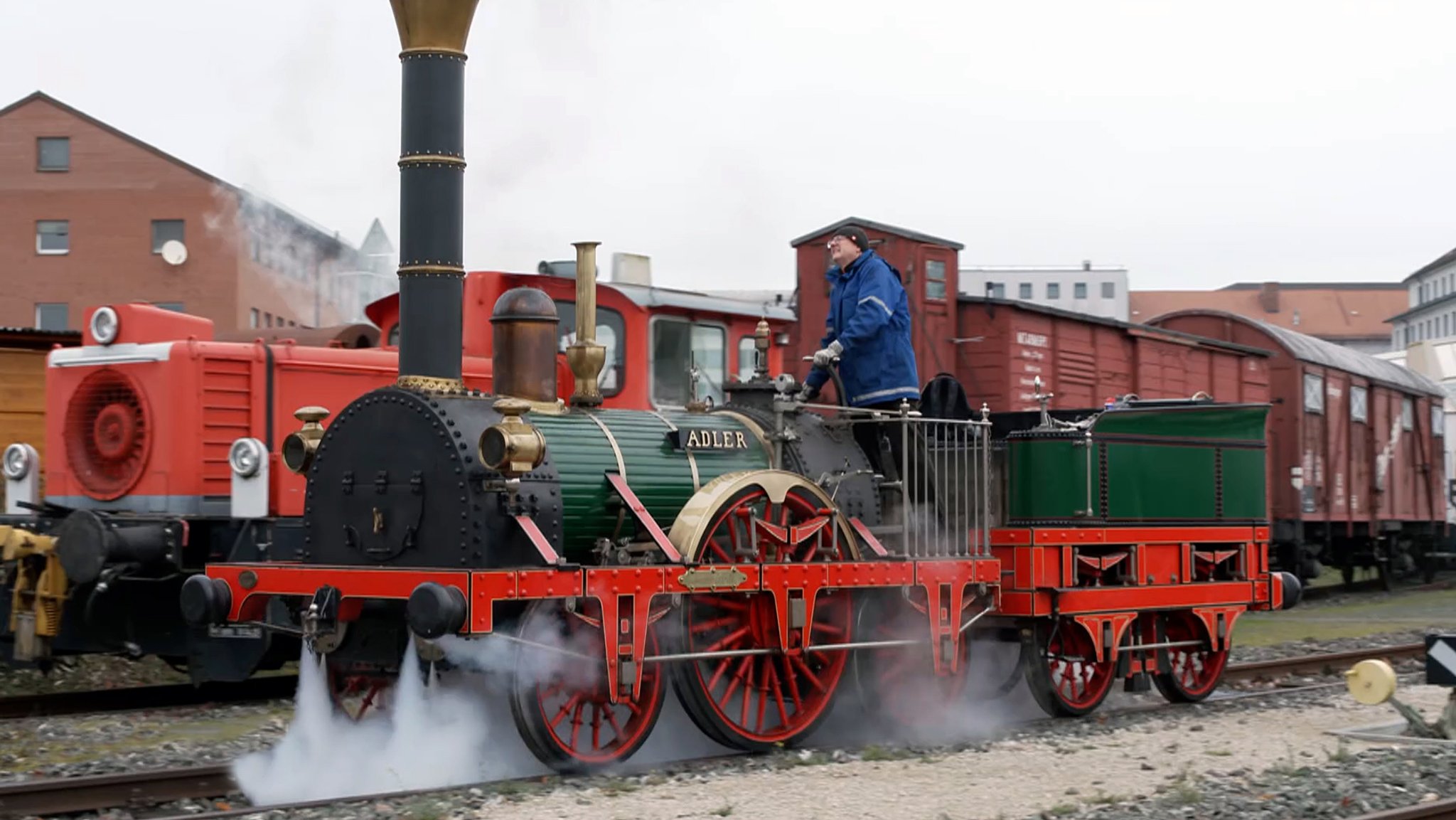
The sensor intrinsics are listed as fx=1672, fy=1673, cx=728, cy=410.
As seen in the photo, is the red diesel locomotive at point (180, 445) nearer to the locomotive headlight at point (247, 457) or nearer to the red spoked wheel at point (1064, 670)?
the locomotive headlight at point (247, 457)

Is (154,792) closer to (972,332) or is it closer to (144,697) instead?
(144,697)

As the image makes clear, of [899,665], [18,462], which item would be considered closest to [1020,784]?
[899,665]

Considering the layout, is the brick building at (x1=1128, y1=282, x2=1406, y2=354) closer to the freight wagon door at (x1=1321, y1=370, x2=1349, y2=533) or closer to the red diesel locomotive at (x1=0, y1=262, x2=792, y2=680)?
the freight wagon door at (x1=1321, y1=370, x2=1349, y2=533)

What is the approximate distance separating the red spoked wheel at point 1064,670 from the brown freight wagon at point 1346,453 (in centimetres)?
1122

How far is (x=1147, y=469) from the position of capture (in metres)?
10.7

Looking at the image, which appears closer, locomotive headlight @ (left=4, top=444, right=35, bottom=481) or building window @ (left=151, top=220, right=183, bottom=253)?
locomotive headlight @ (left=4, top=444, right=35, bottom=481)

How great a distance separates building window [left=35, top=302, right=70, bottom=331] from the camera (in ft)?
117

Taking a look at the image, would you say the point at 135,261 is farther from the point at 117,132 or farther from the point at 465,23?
the point at 465,23

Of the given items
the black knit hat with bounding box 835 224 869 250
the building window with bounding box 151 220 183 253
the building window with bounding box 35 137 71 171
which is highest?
the building window with bounding box 35 137 71 171

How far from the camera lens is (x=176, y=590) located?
11.0m

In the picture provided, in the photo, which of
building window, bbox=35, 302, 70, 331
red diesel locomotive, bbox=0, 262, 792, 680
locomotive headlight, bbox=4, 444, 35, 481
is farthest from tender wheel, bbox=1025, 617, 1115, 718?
building window, bbox=35, 302, 70, 331

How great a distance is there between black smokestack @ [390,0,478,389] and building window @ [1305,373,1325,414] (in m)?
16.7

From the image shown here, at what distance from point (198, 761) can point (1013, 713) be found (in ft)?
16.4

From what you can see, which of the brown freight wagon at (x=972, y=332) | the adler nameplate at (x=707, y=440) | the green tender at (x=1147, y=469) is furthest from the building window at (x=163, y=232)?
the adler nameplate at (x=707, y=440)
